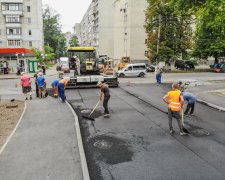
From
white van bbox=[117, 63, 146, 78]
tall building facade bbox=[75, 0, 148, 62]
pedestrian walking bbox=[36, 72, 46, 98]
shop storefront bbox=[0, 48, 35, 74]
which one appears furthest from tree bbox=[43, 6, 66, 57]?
pedestrian walking bbox=[36, 72, 46, 98]

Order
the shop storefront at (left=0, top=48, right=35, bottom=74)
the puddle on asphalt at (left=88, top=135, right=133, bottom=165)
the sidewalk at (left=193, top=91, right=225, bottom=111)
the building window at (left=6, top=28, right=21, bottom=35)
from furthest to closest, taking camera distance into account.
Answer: the building window at (left=6, top=28, right=21, bottom=35), the shop storefront at (left=0, top=48, right=35, bottom=74), the sidewalk at (left=193, top=91, right=225, bottom=111), the puddle on asphalt at (left=88, top=135, right=133, bottom=165)

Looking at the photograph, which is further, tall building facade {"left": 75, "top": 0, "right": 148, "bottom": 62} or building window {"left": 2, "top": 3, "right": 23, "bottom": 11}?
tall building facade {"left": 75, "top": 0, "right": 148, "bottom": 62}

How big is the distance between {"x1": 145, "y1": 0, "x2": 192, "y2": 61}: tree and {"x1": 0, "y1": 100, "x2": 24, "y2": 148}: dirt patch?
30.4 metres

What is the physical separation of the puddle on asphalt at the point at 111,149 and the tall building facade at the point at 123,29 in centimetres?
4783

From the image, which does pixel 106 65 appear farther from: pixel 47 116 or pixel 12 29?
pixel 47 116

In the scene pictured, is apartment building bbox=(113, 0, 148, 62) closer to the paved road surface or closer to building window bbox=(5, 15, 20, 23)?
building window bbox=(5, 15, 20, 23)

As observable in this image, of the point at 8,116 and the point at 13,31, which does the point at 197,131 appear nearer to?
the point at 8,116

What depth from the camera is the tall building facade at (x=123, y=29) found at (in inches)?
2318

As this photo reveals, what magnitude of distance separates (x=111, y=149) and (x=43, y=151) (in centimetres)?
209

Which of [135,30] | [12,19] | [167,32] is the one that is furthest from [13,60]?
[135,30]

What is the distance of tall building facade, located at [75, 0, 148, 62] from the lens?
5888cm

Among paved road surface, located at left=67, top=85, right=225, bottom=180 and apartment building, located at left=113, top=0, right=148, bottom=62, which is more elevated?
apartment building, located at left=113, top=0, right=148, bottom=62

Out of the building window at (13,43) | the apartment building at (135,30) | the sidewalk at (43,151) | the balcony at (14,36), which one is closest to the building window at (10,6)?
the balcony at (14,36)

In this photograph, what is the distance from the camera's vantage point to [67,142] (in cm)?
872
